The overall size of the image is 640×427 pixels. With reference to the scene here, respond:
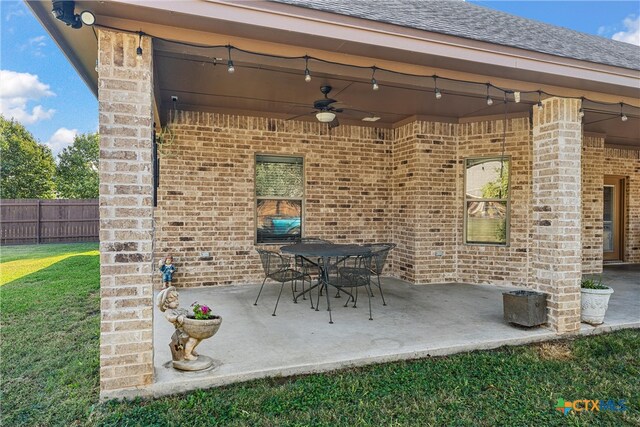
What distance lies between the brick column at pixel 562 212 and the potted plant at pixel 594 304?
200 mm

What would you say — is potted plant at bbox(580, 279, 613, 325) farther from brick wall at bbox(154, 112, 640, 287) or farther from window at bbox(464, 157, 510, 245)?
window at bbox(464, 157, 510, 245)

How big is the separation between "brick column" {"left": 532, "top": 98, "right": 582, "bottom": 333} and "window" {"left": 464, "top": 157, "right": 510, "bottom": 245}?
232cm

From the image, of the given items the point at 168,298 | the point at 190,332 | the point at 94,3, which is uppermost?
the point at 94,3

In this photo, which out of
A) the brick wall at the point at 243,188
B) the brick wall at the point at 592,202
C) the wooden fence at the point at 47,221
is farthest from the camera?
the wooden fence at the point at 47,221

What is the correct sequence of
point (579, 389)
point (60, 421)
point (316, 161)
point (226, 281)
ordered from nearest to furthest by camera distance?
1. point (60, 421)
2. point (579, 389)
3. point (226, 281)
4. point (316, 161)

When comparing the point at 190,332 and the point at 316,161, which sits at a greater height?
the point at 316,161

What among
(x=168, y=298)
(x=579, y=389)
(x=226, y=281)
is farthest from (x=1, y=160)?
(x=579, y=389)

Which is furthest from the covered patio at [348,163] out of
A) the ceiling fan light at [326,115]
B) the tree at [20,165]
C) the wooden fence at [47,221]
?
the tree at [20,165]

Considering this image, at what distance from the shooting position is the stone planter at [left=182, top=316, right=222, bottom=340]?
120 inches

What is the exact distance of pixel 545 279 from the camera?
4242mm

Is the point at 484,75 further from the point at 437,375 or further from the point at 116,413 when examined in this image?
the point at 116,413

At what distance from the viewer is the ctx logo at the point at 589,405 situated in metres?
2.69

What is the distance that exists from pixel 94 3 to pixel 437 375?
3.66 meters

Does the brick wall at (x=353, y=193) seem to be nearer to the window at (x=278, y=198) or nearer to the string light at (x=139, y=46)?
the window at (x=278, y=198)
